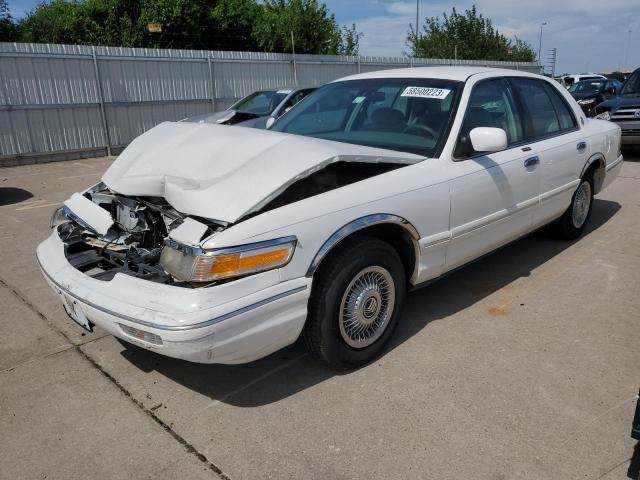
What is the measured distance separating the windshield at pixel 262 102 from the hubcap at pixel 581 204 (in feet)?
21.7

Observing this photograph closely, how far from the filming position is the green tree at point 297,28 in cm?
2445

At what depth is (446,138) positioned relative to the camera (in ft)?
11.8

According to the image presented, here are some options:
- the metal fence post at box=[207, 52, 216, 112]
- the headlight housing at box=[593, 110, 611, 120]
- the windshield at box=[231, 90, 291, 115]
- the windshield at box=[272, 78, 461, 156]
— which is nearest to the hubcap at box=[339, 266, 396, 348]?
the windshield at box=[272, 78, 461, 156]

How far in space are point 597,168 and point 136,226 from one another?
451 cm

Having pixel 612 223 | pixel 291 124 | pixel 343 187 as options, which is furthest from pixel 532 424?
pixel 612 223

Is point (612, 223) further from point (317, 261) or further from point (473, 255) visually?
point (317, 261)

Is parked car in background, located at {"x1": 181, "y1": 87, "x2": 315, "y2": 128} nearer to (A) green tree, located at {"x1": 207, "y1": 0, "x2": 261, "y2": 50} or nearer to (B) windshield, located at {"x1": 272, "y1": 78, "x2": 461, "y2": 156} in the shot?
(B) windshield, located at {"x1": 272, "y1": 78, "x2": 461, "y2": 156}

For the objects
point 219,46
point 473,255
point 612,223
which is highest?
point 219,46

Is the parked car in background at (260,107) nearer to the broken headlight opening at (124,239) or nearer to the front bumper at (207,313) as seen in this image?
the broken headlight opening at (124,239)

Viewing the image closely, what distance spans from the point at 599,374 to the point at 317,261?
1796mm

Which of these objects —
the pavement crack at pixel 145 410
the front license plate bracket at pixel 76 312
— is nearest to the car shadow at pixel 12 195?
the pavement crack at pixel 145 410

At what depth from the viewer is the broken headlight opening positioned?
10.0 ft

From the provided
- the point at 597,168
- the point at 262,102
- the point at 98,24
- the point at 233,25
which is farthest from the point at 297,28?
the point at 597,168

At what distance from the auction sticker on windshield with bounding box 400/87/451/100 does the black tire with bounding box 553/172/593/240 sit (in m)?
2.10
